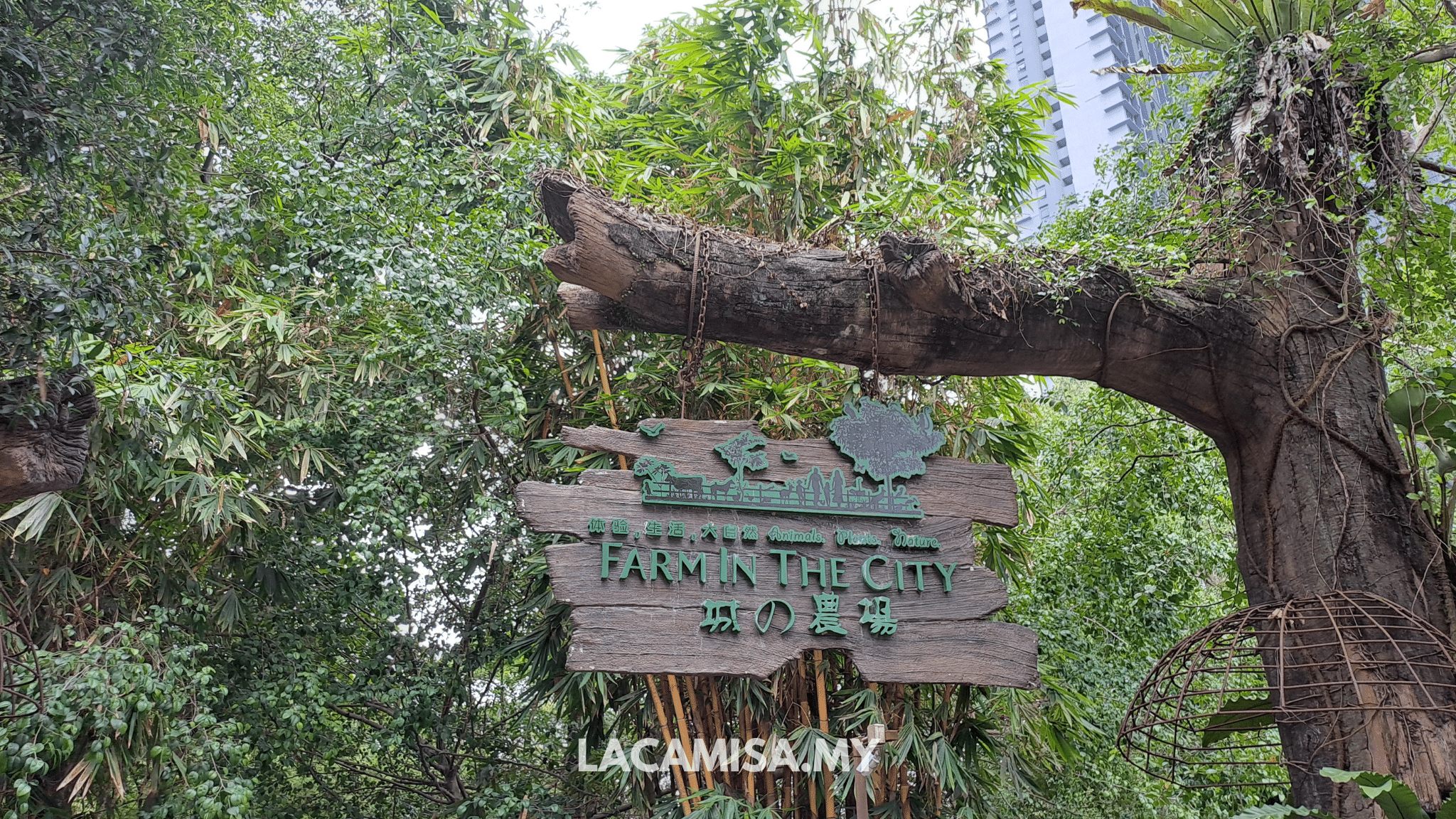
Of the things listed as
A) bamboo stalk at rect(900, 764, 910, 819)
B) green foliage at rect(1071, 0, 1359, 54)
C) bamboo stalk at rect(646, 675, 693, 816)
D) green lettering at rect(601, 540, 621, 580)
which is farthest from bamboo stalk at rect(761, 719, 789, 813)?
green foliage at rect(1071, 0, 1359, 54)

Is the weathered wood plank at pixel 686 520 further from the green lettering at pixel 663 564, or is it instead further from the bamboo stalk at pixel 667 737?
the bamboo stalk at pixel 667 737

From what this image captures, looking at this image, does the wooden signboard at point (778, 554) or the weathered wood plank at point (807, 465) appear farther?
the weathered wood plank at point (807, 465)

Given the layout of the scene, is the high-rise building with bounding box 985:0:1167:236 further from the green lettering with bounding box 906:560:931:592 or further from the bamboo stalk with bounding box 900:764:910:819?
the green lettering with bounding box 906:560:931:592

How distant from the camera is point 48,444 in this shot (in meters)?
1.82

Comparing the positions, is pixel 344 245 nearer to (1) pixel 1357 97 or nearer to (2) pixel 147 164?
(2) pixel 147 164

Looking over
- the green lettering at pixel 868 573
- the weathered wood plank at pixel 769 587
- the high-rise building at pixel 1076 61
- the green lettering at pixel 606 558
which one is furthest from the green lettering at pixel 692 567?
the high-rise building at pixel 1076 61

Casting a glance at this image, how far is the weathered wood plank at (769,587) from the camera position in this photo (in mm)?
2178

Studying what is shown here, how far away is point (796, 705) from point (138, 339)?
250 cm

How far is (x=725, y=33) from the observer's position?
379 cm

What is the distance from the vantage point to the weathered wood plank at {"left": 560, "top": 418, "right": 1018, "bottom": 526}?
233cm

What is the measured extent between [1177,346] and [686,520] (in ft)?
4.90

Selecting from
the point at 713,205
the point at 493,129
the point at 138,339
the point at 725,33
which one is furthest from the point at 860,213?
the point at 493,129

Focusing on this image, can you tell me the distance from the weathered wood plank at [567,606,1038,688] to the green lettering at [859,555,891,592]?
4.2 inches

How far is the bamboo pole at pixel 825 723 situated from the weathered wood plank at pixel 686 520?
64 centimetres
